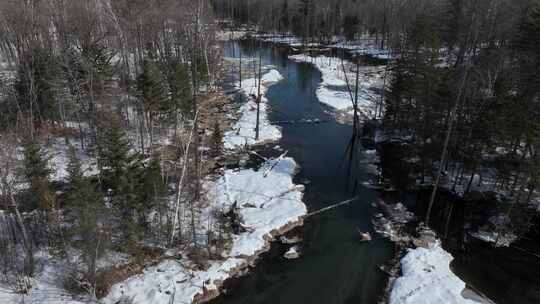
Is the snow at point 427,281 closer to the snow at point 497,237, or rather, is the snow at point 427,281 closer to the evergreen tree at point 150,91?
the snow at point 497,237

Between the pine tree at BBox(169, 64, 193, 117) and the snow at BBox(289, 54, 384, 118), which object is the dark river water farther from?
the pine tree at BBox(169, 64, 193, 117)

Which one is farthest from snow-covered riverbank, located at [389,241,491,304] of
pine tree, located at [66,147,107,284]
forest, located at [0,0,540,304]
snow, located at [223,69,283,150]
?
snow, located at [223,69,283,150]

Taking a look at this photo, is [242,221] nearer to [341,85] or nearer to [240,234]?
[240,234]

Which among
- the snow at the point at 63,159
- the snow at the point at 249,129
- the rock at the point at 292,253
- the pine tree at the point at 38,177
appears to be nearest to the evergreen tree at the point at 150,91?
the snow at the point at 63,159

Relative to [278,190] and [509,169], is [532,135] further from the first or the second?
[278,190]

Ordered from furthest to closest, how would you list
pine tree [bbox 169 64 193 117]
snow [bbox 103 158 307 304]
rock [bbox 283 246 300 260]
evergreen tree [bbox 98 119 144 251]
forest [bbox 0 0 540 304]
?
pine tree [bbox 169 64 193 117] → rock [bbox 283 246 300 260] → evergreen tree [bbox 98 119 144 251] → forest [bbox 0 0 540 304] → snow [bbox 103 158 307 304]

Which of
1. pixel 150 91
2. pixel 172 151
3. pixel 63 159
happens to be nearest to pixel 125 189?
pixel 172 151

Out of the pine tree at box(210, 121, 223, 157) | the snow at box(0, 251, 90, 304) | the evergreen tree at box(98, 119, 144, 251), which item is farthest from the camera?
the pine tree at box(210, 121, 223, 157)
